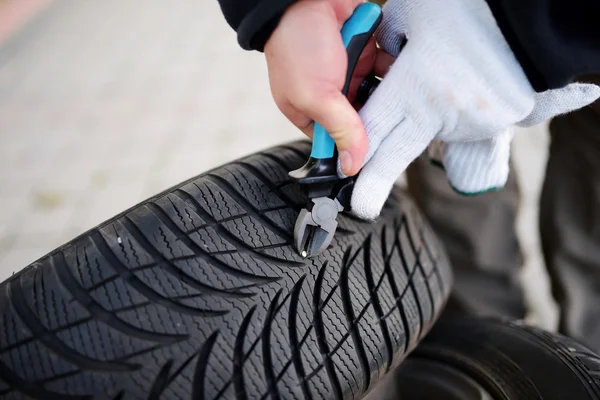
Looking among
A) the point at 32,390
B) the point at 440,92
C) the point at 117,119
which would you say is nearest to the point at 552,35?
the point at 440,92

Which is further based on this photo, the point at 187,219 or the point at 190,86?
the point at 190,86

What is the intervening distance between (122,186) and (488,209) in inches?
44.9

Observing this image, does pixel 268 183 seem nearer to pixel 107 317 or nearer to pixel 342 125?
pixel 342 125

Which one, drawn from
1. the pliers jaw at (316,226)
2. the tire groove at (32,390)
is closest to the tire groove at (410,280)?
the pliers jaw at (316,226)

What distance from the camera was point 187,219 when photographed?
56 cm

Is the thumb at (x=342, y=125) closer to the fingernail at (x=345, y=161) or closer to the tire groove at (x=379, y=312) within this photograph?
the fingernail at (x=345, y=161)

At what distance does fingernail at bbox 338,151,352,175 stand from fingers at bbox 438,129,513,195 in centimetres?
19

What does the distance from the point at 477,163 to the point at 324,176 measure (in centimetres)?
22

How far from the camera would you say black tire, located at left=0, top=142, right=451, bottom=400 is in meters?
0.49

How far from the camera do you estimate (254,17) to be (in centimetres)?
54

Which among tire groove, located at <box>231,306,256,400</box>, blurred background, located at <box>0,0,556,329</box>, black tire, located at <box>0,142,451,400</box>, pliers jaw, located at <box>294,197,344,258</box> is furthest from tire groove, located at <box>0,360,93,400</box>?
blurred background, located at <box>0,0,556,329</box>

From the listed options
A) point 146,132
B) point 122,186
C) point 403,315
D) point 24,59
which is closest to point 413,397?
point 403,315

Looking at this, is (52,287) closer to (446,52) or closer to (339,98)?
(339,98)

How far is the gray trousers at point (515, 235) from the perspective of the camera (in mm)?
1047
